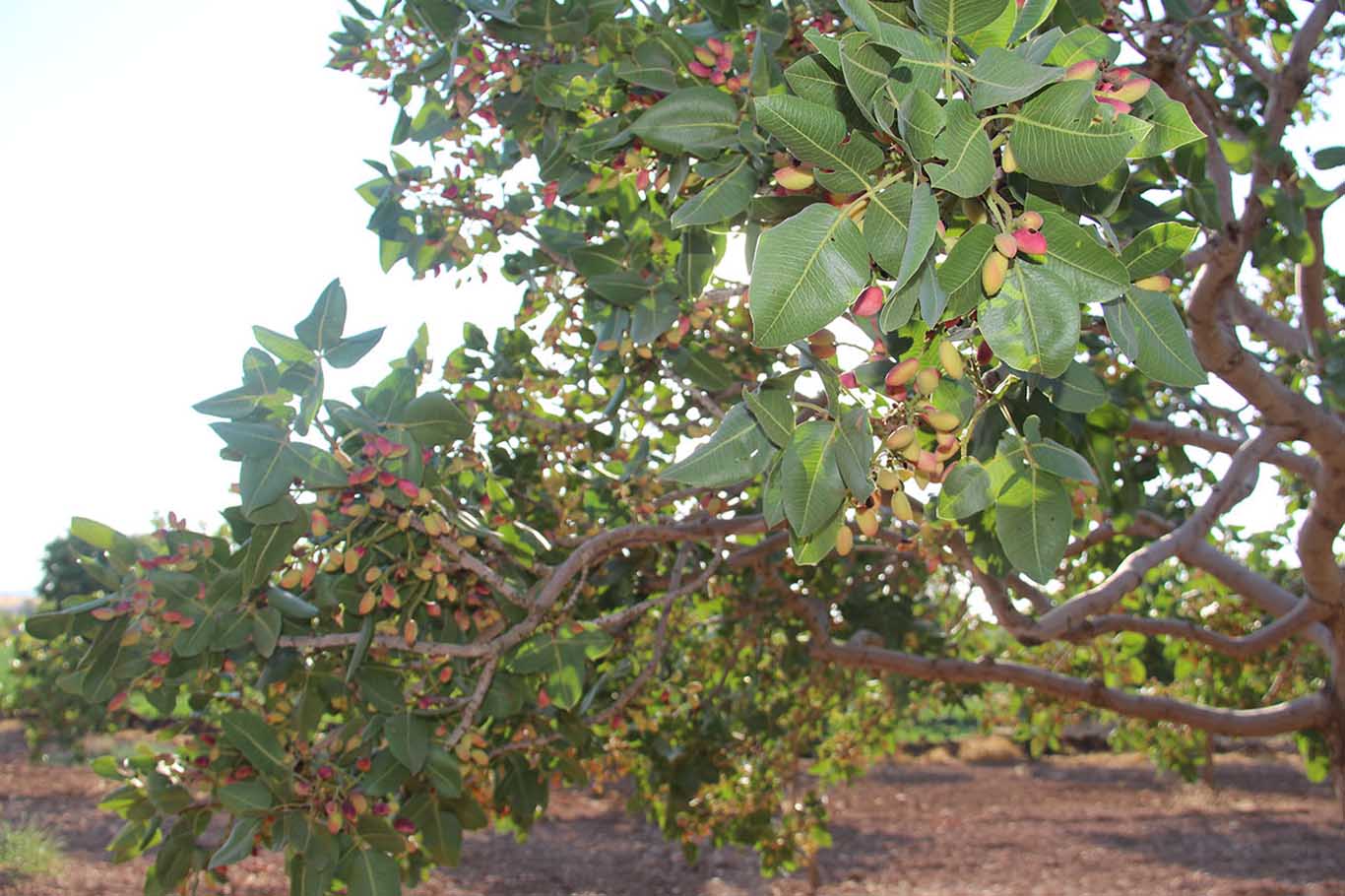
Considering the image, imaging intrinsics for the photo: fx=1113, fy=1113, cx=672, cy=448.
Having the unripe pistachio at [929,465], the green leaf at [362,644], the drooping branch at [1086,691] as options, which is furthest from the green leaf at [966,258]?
the drooping branch at [1086,691]

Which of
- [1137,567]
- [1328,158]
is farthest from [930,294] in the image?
[1137,567]

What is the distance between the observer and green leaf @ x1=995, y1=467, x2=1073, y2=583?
1.42 metres

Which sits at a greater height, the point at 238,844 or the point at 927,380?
the point at 927,380

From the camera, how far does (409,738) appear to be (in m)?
2.56

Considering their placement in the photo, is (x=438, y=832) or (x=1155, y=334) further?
(x=438, y=832)

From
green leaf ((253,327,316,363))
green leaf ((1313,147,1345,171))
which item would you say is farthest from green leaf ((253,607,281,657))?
green leaf ((1313,147,1345,171))

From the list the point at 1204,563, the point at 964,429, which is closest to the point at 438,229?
the point at 964,429

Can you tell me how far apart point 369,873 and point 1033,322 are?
1.99 metres

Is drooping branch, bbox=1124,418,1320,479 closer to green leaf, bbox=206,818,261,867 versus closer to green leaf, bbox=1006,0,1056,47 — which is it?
green leaf, bbox=1006,0,1056,47

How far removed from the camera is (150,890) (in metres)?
2.68

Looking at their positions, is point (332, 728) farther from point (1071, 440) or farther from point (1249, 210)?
point (1249, 210)

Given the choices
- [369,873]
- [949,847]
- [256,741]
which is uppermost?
[256,741]

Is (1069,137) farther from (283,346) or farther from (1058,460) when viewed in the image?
(283,346)

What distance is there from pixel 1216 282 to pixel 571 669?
1898 mm
